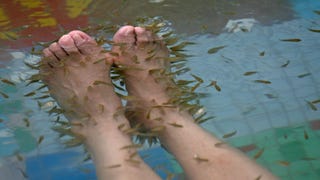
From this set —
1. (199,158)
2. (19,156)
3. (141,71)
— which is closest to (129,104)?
(141,71)

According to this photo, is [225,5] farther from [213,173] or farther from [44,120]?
[213,173]

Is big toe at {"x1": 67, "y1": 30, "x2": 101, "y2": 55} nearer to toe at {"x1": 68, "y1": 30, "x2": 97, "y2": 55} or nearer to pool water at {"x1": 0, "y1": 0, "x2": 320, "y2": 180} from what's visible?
toe at {"x1": 68, "y1": 30, "x2": 97, "y2": 55}

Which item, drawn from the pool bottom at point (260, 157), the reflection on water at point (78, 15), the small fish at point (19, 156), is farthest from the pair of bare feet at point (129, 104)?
the small fish at point (19, 156)

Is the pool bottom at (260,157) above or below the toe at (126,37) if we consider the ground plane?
below

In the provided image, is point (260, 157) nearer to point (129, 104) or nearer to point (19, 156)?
point (129, 104)

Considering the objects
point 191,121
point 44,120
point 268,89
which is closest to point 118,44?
point 191,121

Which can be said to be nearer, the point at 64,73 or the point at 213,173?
the point at 213,173

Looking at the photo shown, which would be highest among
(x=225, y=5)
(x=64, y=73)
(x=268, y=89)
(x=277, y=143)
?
(x=64, y=73)

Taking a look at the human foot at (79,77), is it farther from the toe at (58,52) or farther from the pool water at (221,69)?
the pool water at (221,69)

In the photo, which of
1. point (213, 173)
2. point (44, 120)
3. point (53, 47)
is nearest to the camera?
point (213, 173)
